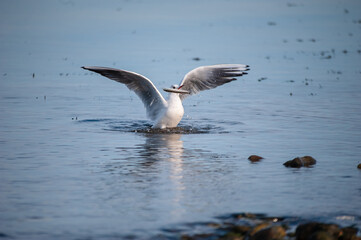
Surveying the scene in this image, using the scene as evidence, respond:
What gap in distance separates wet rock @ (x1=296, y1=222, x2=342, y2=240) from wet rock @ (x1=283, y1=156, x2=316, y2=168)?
3.32 m

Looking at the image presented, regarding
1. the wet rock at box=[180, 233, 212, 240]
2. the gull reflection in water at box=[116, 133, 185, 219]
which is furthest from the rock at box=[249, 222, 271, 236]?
the gull reflection in water at box=[116, 133, 185, 219]

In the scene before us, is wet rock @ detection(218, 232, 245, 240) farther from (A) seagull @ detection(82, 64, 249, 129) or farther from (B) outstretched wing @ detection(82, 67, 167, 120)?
(B) outstretched wing @ detection(82, 67, 167, 120)

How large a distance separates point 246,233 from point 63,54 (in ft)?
76.2

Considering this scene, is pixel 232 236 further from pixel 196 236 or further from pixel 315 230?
pixel 315 230

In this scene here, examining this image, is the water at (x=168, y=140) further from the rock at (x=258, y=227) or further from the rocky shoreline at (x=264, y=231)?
the rock at (x=258, y=227)

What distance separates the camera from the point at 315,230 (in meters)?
7.76

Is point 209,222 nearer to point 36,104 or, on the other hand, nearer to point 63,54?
point 36,104

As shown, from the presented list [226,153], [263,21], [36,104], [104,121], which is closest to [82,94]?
[36,104]

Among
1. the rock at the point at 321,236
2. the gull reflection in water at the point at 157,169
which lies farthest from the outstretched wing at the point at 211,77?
the rock at the point at 321,236

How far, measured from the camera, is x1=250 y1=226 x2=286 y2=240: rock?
7574 mm

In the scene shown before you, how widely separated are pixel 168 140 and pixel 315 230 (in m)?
6.39

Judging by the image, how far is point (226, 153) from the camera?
486 inches

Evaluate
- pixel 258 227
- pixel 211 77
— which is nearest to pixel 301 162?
pixel 258 227

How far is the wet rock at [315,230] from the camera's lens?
25.1 ft
